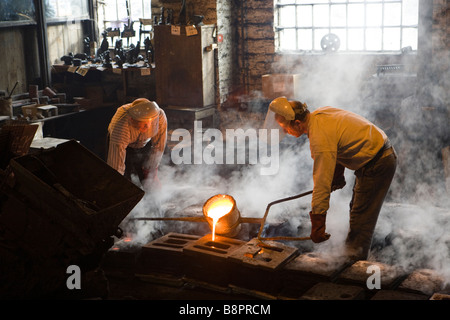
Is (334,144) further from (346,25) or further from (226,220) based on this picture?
(346,25)

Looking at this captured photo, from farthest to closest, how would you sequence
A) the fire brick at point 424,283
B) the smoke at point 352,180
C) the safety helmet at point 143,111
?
the safety helmet at point 143,111 < the smoke at point 352,180 < the fire brick at point 424,283

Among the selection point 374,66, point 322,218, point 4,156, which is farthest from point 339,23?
point 4,156

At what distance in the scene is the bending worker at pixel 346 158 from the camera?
4.54 meters

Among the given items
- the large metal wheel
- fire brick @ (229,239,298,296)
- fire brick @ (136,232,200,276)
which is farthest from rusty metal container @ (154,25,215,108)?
fire brick @ (229,239,298,296)

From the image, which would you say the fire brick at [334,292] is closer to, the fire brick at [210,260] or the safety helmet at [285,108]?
the fire brick at [210,260]

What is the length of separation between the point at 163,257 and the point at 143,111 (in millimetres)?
1596

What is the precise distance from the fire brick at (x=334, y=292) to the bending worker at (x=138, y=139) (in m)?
2.45

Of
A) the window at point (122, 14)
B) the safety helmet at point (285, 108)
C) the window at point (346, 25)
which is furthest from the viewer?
the window at point (122, 14)

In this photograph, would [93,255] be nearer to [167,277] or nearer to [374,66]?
[167,277]

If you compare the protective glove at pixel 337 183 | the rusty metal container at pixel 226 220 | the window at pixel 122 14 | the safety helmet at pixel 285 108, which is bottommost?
the rusty metal container at pixel 226 220

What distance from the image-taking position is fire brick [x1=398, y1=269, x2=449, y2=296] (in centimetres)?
421

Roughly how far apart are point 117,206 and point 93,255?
510 millimetres

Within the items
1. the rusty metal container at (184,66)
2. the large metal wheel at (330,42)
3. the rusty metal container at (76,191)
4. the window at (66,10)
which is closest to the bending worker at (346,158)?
the rusty metal container at (76,191)

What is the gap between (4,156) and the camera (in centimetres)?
489
